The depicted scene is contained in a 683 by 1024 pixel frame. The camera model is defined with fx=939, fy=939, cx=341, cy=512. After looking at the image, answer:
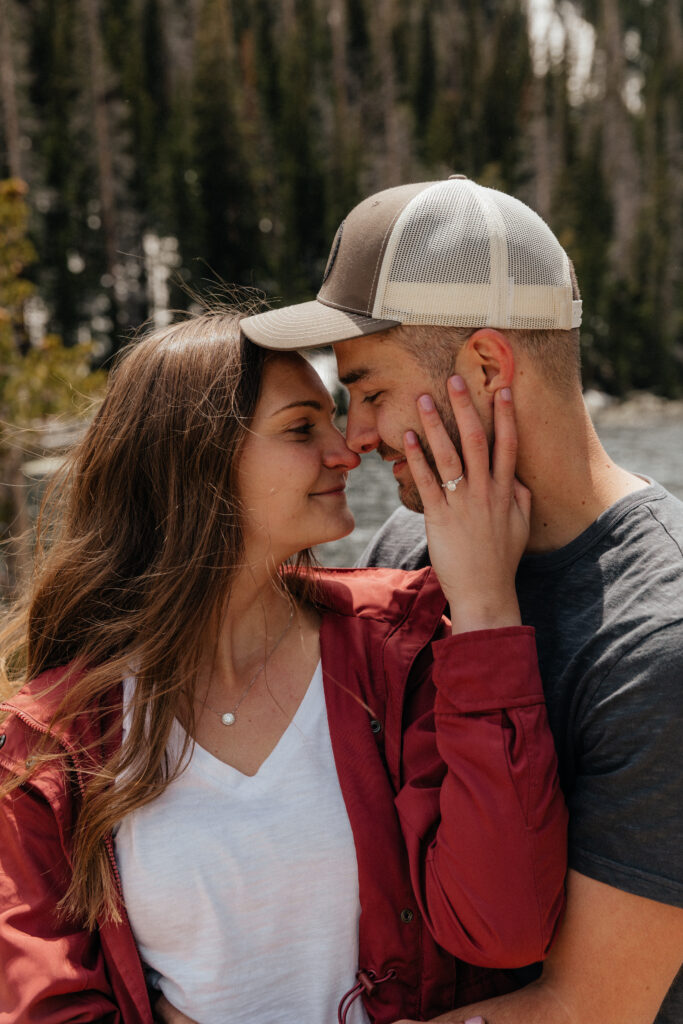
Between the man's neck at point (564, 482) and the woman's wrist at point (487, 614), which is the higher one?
the man's neck at point (564, 482)

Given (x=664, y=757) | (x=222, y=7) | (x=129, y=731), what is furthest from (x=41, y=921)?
(x=222, y=7)

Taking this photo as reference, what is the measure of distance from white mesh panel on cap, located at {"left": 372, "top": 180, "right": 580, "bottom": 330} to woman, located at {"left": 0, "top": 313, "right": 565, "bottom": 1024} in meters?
0.19

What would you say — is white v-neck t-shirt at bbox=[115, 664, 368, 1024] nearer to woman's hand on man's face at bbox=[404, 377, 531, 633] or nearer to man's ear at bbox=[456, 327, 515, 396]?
woman's hand on man's face at bbox=[404, 377, 531, 633]

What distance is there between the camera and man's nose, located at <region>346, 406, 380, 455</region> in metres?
1.80

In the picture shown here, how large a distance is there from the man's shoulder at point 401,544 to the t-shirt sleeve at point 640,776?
2.32ft

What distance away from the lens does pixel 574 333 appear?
183cm

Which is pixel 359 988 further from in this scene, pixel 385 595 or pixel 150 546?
pixel 150 546

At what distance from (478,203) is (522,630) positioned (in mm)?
781

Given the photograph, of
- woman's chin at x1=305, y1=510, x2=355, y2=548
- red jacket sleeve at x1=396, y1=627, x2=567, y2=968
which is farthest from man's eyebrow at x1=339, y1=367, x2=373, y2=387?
red jacket sleeve at x1=396, y1=627, x2=567, y2=968

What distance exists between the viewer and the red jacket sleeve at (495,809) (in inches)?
56.5

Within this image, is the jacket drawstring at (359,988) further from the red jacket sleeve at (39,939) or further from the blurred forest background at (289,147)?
the blurred forest background at (289,147)

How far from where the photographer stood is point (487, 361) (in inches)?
66.8

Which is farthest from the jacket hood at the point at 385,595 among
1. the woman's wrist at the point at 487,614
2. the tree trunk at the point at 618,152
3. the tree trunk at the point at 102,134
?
the tree trunk at the point at 618,152

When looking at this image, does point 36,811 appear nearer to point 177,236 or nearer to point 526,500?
point 526,500
